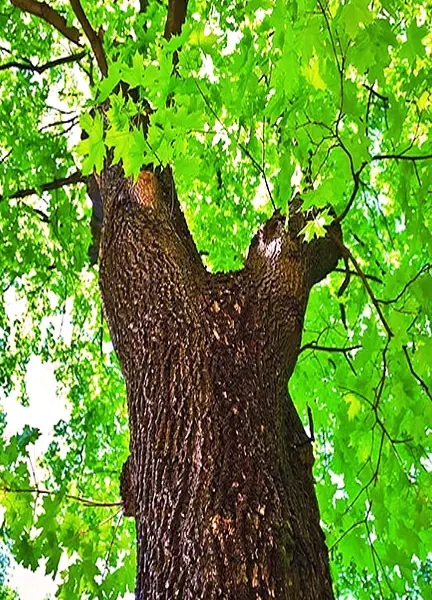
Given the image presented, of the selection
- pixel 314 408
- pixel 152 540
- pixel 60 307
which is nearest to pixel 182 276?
pixel 152 540

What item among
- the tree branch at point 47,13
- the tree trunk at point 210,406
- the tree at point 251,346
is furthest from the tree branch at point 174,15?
the tree trunk at point 210,406

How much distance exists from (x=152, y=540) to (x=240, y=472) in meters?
0.26

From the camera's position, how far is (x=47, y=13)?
328cm

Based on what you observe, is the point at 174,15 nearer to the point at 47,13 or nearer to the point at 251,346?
the point at 47,13

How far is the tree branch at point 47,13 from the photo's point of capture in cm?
326

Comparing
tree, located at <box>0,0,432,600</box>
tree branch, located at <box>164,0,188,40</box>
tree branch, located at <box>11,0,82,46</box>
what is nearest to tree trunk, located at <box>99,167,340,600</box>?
tree, located at <box>0,0,432,600</box>

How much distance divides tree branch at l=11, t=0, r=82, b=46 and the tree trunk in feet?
3.88

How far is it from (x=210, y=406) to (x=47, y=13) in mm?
2447

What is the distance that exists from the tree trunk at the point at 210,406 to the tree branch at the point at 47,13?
1182 mm

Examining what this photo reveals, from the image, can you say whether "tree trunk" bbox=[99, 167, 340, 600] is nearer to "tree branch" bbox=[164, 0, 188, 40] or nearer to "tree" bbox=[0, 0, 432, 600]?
"tree" bbox=[0, 0, 432, 600]

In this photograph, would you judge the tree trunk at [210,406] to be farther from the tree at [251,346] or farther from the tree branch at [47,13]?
the tree branch at [47,13]

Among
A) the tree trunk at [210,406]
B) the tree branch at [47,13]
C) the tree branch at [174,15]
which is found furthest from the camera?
the tree branch at [47,13]

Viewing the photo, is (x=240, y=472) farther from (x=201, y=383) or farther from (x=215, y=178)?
(x=215, y=178)

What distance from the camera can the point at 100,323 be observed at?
185 inches
